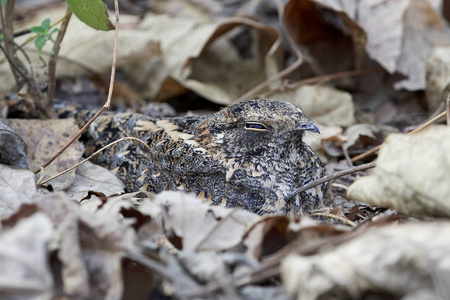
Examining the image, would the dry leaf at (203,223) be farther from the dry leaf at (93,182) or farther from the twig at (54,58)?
the twig at (54,58)

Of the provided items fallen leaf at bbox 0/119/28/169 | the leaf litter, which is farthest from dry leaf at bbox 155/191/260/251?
fallen leaf at bbox 0/119/28/169

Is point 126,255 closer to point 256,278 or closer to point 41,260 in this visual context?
point 41,260

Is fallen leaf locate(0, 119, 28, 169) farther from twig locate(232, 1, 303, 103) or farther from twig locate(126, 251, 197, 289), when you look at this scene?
twig locate(232, 1, 303, 103)

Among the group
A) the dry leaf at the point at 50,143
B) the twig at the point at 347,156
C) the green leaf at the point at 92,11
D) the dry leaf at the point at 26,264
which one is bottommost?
the twig at the point at 347,156

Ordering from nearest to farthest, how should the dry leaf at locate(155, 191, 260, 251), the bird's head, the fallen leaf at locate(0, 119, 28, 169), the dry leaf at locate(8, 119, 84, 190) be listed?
the dry leaf at locate(155, 191, 260, 251)
the bird's head
the fallen leaf at locate(0, 119, 28, 169)
the dry leaf at locate(8, 119, 84, 190)

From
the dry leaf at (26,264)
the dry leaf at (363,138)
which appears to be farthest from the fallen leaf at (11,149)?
the dry leaf at (363,138)
